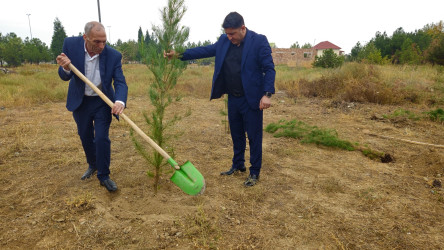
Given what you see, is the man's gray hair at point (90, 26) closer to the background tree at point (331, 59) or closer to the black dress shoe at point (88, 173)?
the black dress shoe at point (88, 173)

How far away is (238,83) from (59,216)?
2352 millimetres

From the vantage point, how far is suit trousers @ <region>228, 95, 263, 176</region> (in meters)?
3.20

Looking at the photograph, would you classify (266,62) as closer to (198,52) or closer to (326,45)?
(198,52)

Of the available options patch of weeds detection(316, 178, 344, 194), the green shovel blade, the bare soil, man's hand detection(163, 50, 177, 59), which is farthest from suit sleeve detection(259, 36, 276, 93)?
patch of weeds detection(316, 178, 344, 194)

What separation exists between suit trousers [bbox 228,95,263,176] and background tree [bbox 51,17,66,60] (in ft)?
119

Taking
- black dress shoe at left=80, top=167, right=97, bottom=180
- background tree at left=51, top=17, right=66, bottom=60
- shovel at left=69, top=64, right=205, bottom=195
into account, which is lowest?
black dress shoe at left=80, top=167, right=97, bottom=180

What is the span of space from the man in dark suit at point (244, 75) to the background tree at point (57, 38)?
3605 cm

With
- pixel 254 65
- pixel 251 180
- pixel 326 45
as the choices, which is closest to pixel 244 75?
pixel 254 65

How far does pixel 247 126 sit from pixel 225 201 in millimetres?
936

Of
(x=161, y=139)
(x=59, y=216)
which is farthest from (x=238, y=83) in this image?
(x=59, y=216)

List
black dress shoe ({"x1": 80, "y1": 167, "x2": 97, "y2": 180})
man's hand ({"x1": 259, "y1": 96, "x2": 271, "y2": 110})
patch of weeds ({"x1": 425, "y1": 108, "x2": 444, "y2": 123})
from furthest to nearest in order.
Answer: patch of weeds ({"x1": 425, "y1": 108, "x2": 444, "y2": 123}), black dress shoe ({"x1": 80, "y1": 167, "x2": 97, "y2": 180}), man's hand ({"x1": 259, "y1": 96, "x2": 271, "y2": 110})

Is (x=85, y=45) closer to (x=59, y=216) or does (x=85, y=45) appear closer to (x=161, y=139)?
(x=161, y=139)

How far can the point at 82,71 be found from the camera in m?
2.86

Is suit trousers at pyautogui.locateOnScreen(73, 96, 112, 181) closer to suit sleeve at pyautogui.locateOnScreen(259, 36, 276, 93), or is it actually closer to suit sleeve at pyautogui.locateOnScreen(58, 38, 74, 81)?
suit sleeve at pyautogui.locateOnScreen(58, 38, 74, 81)
